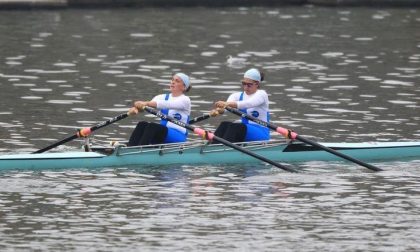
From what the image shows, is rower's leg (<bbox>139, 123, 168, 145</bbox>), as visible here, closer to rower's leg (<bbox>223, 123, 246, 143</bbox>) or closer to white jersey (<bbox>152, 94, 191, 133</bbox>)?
white jersey (<bbox>152, 94, 191, 133</bbox>)

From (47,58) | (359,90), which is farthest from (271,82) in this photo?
(47,58)

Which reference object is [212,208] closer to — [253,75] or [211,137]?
[211,137]

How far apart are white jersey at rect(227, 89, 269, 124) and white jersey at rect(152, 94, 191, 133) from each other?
1.13 meters

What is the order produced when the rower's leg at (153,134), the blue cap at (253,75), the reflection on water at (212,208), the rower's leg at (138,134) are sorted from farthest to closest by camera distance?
the blue cap at (253,75), the rower's leg at (138,134), the rower's leg at (153,134), the reflection on water at (212,208)

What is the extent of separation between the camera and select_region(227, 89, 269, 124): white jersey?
94.7 feet

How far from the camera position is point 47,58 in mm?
46031

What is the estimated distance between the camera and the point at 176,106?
92.6 ft

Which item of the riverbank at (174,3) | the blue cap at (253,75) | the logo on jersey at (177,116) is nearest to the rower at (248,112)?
the blue cap at (253,75)

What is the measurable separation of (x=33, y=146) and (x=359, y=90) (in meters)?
12.7

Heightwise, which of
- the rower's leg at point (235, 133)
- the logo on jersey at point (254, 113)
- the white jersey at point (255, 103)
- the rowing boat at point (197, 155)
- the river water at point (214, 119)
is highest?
the white jersey at point (255, 103)

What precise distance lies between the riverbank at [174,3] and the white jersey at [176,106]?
31667 millimetres

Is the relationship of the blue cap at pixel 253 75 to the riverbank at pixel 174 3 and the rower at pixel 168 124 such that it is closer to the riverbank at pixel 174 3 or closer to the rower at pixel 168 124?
the rower at pixel 168 124

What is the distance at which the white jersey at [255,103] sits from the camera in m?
28.9

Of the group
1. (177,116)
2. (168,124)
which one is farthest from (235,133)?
(168,124)
